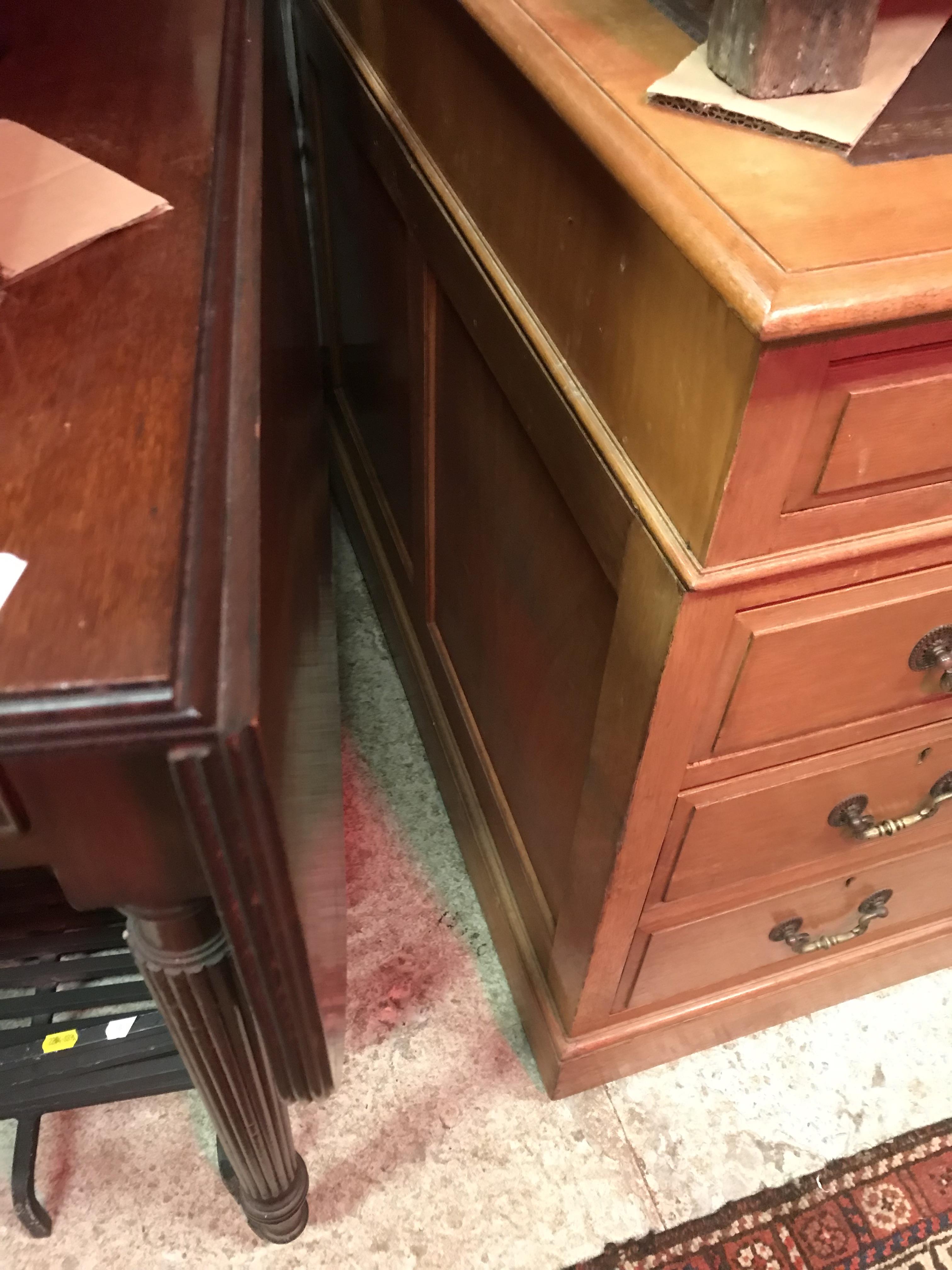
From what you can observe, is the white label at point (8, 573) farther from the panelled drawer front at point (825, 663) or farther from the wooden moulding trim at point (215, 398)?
the panelled drawer front at point (825, 663)

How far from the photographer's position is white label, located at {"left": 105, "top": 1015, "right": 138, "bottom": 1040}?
87cm

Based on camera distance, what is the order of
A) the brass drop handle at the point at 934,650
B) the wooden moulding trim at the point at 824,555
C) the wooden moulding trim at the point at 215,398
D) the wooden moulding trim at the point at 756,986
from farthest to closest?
the wooden moulding trim at the point at 756,986 < the brass drop handle at the point at 934,650 < the wooden moulding trim at the point at 824,555 < the wooden moulding trim at the point at 215,398

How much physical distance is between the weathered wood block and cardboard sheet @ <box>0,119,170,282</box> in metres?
0.38

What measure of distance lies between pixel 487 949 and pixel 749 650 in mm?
739

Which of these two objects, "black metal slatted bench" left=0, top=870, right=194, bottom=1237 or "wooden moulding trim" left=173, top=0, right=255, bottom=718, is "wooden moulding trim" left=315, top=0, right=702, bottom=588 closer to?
"wooden moulding trim" left=173, top=0, right=255, bottom=718

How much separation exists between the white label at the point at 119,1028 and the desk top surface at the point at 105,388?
0.64 metres

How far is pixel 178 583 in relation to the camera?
391 mm

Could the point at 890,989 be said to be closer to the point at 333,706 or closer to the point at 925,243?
the point at 333,706

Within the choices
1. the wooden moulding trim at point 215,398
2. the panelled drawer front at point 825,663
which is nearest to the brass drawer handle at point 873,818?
the panelled drawer front at point 825,663

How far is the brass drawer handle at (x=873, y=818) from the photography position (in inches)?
30.2

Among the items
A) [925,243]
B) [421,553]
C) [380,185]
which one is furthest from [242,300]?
[421,553]

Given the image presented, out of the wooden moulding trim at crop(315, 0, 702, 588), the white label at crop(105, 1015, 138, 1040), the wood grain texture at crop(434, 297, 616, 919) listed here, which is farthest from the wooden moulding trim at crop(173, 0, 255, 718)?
the white label at crop(105, 1015, 138, 1040)

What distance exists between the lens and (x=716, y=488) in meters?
0.47

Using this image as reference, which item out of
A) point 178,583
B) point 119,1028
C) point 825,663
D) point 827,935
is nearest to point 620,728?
point 825,663
